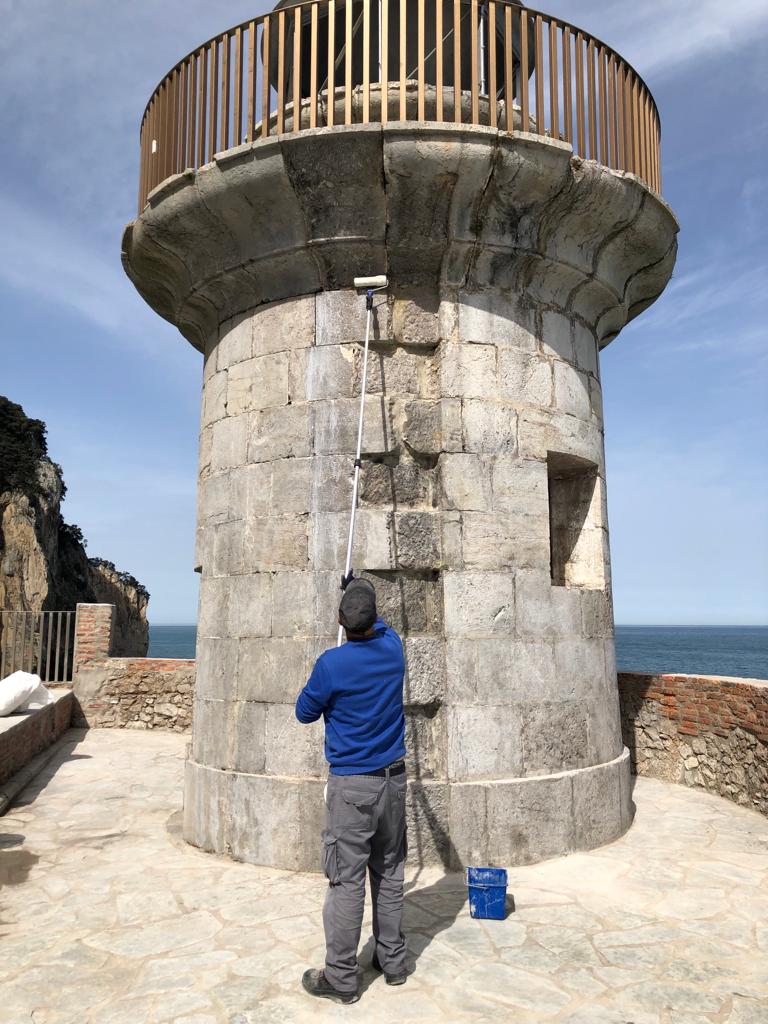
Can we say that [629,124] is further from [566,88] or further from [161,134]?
[161,134]

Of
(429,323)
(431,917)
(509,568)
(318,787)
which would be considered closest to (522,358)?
(429,323)

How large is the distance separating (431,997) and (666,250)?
6.11 meters

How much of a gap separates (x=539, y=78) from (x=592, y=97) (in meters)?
0.58

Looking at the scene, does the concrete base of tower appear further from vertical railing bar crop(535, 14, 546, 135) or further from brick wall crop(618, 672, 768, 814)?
vertical railing bar crop(535, 14, 546, 135)

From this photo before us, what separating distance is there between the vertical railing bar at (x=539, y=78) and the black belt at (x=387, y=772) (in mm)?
4658

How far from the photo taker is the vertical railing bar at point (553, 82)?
19.5 ft

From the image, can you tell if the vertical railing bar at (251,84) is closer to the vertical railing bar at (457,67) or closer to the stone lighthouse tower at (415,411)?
the stone lighthouse tower at (415,411)

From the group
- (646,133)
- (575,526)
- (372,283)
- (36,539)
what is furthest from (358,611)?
(36,539)

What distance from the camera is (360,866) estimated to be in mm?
3787

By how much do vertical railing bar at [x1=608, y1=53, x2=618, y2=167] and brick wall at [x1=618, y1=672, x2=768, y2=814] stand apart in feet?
15.5

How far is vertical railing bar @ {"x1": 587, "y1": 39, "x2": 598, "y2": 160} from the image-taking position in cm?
626

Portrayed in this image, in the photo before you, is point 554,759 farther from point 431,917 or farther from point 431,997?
point 431,997

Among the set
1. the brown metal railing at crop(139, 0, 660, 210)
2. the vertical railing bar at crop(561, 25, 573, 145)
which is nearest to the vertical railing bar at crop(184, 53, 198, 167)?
the brown metal railing at crop(139, 0, 660, 210)

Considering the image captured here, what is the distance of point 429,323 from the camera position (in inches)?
244
